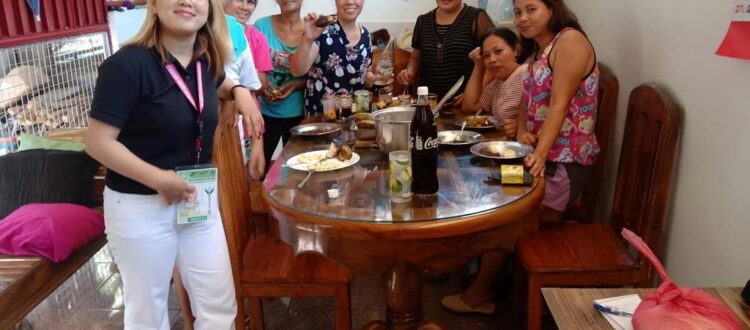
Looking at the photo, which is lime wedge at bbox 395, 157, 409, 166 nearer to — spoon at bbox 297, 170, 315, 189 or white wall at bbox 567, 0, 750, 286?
spoon at bbox 297, 170, 315, 189

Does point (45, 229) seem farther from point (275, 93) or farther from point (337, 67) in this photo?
point (337, 67)

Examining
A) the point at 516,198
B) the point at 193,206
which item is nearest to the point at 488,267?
the point at 516,198

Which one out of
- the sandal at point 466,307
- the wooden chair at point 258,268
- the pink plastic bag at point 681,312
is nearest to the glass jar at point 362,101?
the wooden chair at point 258,268

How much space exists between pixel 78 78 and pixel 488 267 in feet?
7.59

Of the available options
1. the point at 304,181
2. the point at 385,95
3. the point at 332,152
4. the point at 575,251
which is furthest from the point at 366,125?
the point at 575,251

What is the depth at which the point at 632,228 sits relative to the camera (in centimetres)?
196

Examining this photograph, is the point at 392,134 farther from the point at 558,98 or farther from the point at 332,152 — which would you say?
the point at 558,98

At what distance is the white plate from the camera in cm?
174

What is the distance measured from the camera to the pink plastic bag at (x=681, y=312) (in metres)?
0.86

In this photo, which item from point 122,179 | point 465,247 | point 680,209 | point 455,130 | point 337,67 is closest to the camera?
point 465,247

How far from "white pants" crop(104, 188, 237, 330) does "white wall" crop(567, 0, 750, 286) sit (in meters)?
1.48

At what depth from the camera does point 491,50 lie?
2486 millimetres

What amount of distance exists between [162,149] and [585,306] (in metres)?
1.17

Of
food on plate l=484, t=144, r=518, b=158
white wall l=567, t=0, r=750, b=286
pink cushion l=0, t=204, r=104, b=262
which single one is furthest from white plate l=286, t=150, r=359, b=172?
white wall l=567, t=0, r=750, b=286
